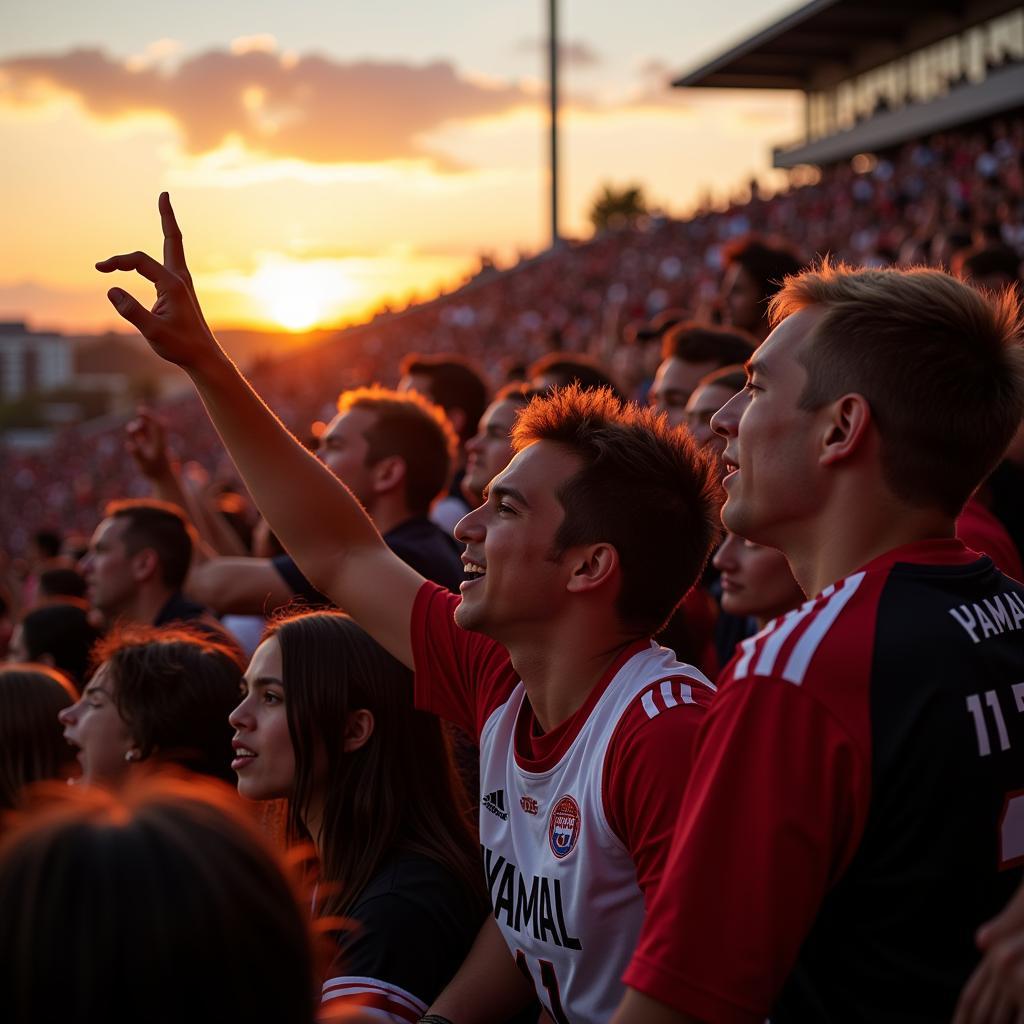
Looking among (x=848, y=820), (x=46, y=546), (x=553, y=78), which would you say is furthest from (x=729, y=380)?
(x=553, y=78)

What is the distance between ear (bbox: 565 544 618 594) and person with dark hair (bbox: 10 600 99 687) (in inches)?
154

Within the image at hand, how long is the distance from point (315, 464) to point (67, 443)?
43.6m

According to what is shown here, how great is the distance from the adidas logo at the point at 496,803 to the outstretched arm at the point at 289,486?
1.29 feet

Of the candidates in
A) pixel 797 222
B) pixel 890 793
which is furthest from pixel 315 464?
pixel 797 222

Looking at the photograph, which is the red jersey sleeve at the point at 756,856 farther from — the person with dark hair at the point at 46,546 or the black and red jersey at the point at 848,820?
the person with dark hair at the point at 46,546

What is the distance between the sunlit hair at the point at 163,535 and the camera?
5.67 metres

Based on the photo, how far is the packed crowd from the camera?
1.31 metres

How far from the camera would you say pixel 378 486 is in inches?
187

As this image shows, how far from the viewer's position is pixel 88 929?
1.17 m

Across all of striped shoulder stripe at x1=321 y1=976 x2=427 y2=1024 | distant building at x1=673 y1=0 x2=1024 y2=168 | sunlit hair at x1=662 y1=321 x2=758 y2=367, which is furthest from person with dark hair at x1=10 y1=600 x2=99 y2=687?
distant building at x1=673 y1=0 x2=1024 y2=168

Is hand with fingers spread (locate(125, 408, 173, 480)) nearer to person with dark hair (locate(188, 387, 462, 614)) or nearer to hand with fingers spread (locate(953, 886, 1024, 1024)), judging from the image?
person with dark hair (locate(188, 387, 462, 614))

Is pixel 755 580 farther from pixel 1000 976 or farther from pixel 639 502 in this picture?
pixel 1000 976

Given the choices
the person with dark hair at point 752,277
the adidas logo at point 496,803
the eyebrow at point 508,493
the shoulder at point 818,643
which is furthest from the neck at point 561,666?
the person with dark hair at point 752,277

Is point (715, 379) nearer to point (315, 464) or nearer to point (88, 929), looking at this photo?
point (315, 464)
